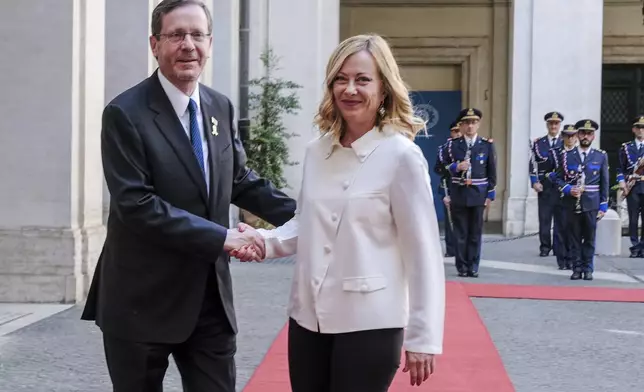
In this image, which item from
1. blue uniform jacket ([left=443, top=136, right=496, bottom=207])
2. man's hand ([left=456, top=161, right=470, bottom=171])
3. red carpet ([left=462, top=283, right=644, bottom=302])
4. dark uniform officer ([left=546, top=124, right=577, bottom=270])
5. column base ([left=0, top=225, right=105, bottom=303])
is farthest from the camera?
dark uniform officer ([left=546, top=124, right=577, bottom=270])

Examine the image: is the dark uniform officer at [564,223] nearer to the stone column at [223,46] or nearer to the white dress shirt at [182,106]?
the stone column at [223,46]

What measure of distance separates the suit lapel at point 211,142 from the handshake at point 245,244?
0.13 metres

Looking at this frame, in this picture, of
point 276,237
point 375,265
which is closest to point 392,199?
point 375,265

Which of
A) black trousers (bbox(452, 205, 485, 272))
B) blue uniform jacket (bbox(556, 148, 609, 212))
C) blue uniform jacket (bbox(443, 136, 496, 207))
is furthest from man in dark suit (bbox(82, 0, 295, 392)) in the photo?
blue uniform jacket (bbox(556, 148, 609, 212))

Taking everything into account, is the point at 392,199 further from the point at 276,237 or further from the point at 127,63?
the point at 127,63

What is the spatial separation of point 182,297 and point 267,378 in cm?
284

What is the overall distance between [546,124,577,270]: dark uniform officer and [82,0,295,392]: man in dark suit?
893cm

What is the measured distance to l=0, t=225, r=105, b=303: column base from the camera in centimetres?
834

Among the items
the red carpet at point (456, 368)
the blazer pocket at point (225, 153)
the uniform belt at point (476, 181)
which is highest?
the blazer pocket at point (225, 153)

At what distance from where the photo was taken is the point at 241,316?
817cm

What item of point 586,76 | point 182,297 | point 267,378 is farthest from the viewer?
point 586,76

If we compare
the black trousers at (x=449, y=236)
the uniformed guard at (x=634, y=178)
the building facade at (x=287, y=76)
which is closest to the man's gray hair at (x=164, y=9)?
the building facade at (x=287, y=76)

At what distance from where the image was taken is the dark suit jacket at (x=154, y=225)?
3.04 metres

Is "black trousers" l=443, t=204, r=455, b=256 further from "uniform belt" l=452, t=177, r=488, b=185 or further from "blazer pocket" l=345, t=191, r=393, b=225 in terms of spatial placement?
"blazer pocket" l=345, t=191, r=393, b=225
